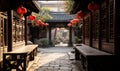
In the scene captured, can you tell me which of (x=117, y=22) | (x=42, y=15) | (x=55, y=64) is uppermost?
(x=42, y=15)

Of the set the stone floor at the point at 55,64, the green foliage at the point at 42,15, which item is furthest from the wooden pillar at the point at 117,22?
the green foliage at the point at 42,15

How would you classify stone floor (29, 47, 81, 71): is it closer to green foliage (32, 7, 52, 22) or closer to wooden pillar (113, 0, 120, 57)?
wooden pillar (113, 0, 120, 57)

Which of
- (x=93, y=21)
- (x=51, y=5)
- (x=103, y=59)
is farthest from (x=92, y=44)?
(x=51, y=5)

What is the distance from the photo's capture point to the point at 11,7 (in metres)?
9.41

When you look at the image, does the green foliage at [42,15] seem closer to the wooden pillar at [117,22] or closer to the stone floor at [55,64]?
the stone floor at [55,64]

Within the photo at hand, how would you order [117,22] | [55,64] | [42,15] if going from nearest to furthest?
[117,22] < [55,64] < [42,15]

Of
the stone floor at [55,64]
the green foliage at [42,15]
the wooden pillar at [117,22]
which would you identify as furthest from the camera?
the green foliage at [42,15]

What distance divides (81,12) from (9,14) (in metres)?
5.20

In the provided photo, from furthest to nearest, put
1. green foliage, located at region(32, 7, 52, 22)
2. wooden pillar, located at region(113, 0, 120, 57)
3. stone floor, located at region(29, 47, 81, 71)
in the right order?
green foliage, located at region(32, 7, 52, 22), stone floor, located at region(29, 47, 81, 71), wooden pillar, located at region(113, 0, 120, 57)

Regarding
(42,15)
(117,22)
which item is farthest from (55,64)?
(42,15)

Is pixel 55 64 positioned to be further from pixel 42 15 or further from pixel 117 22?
pixel 42 15

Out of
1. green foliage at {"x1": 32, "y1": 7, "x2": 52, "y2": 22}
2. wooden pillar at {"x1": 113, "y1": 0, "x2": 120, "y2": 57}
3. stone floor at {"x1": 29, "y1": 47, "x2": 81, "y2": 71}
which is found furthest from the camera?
green foliage at {"x1": 32, "y1": 7, "x2": 52, "y2": 22}

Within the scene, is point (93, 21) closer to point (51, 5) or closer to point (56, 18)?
point (56, 18)

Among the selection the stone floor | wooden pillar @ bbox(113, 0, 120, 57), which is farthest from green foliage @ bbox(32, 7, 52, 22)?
wooden pillar @ bbox(113, 0, 120, 57)
